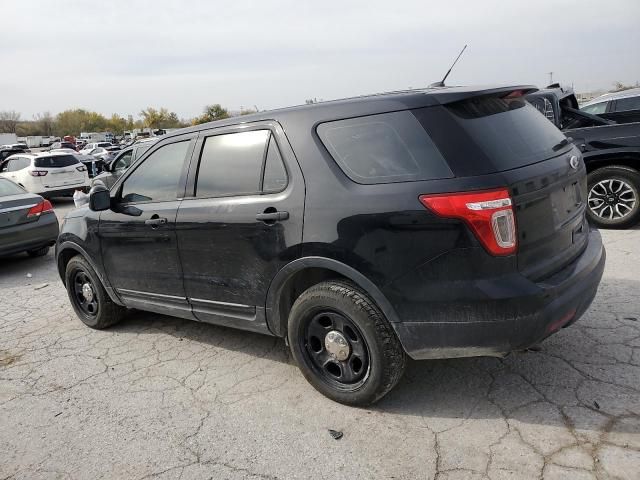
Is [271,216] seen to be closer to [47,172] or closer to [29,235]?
[29,235]

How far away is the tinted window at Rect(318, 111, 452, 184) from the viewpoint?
2.51 metres

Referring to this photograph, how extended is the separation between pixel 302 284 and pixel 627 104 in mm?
8544

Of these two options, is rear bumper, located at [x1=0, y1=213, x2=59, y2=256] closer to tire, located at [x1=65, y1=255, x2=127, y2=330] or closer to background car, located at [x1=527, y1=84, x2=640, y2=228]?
tire, located at [x1=65, y1=255, x2=127, y2=330]

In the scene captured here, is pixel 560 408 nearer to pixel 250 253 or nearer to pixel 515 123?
pixel 515 123

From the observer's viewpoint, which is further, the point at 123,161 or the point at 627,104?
the point at 123,161

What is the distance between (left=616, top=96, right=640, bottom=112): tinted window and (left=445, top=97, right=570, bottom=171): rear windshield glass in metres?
7.26

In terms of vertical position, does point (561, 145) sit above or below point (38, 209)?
above

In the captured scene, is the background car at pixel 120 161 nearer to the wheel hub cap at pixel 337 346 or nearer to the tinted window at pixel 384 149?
the tinted window at pixel 384 149

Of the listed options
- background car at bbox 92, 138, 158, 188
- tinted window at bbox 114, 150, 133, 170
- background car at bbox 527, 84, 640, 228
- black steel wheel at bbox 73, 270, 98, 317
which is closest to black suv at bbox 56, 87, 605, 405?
black steel wheel at bbox 73, 270, 98, 317

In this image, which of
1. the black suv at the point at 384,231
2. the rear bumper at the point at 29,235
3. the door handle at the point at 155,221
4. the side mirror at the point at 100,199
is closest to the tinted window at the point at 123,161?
the rear bumper at the point at 29,235

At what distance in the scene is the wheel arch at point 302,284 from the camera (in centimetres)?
263

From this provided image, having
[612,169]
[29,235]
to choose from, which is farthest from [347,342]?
[29,235]

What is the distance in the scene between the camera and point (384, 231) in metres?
2.54

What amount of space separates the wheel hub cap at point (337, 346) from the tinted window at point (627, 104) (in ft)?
Answer: 27.9
